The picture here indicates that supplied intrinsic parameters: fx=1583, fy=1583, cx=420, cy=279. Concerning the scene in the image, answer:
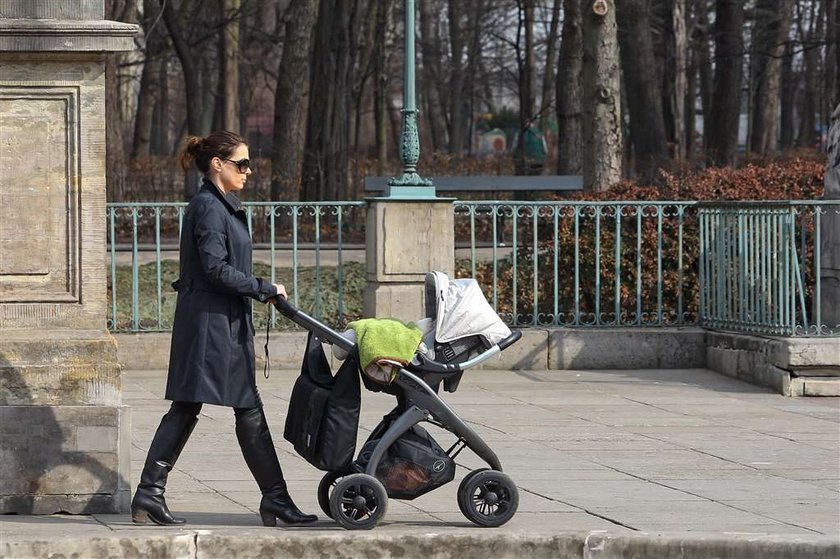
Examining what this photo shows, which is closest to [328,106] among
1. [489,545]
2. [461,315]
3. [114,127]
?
[114,127]

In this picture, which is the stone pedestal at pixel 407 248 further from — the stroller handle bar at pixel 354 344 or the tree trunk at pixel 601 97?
the stroller handle bar at pixel 354 344

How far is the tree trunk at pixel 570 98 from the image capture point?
1044 inches

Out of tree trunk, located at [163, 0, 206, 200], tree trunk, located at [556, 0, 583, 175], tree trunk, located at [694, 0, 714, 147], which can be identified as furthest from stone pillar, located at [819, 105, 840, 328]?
tree trunk, located at [694, 0, 714, 147]

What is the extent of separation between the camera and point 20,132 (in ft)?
24.3

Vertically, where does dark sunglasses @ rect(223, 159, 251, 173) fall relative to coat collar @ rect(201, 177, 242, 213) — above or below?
above

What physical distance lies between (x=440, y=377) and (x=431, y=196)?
6098 mm

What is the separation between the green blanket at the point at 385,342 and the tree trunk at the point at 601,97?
10441mm

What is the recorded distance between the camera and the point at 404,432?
7090mm

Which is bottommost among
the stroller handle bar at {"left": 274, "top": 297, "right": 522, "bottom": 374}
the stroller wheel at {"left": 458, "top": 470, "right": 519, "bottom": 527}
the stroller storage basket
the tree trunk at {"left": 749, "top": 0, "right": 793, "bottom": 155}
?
the stroller wheel at {"left": 458, "top": 470, "right": 519, "bottom": 527}

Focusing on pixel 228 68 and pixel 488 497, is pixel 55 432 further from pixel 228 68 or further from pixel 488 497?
pixel 228 68

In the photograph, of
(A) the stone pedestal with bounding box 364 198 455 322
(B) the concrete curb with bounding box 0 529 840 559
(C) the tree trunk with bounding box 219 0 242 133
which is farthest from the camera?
(C) the tree trunk with bounding box 219 0 242 133

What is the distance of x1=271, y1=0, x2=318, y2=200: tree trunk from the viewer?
25719 millimetres

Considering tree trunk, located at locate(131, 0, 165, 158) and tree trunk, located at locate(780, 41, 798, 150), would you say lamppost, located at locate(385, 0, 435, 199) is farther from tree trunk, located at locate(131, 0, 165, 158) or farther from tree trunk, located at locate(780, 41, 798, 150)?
tree trunk, located at locate(780, 41, 798, 150)

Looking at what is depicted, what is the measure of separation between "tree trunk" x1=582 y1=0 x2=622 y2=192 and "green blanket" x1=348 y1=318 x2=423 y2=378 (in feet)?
34.3
